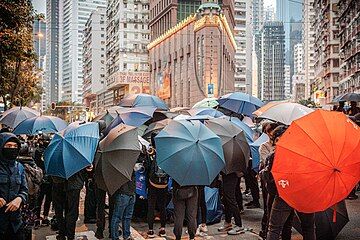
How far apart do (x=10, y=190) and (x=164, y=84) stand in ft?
166

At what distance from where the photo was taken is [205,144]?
6.05 metres

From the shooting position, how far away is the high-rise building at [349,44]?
42406 mm

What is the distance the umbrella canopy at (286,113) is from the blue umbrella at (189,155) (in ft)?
4.87

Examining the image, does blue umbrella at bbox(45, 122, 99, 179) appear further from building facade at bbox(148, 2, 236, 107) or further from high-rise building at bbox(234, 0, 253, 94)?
high-rise building at bbox(234, 0, 253, 94)

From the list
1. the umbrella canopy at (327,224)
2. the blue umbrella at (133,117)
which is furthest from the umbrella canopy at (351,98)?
the umbrella canopy at (327,224)

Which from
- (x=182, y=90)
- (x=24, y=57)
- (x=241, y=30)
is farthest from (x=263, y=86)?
(x=24, y=57)

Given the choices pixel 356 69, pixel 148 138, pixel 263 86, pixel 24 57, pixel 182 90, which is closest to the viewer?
pixel 148 138

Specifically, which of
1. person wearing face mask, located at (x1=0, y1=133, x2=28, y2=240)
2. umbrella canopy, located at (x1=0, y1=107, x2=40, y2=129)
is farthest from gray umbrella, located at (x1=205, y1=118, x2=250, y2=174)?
umbrella canopy, located at (x1=0, y1=107, x2=40, y2=129)

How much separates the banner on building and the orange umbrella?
4838 centimetres

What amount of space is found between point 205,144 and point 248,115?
5687mm

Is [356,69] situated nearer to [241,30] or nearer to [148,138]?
[148,138]

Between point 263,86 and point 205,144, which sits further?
point 263,86

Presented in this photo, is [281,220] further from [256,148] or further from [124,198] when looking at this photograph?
[256,148]

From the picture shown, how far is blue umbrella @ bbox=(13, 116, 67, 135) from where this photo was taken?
909 centimetres
